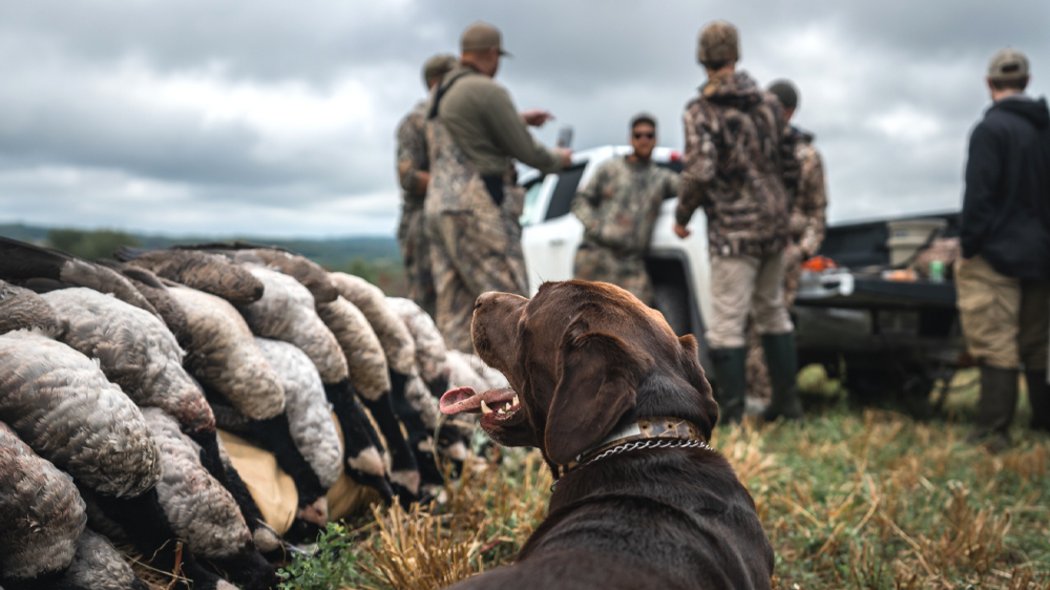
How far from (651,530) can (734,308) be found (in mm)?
4192

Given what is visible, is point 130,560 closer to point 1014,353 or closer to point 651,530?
point 651,530

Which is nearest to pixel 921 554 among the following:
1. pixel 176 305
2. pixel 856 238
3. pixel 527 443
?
pixel 527 443

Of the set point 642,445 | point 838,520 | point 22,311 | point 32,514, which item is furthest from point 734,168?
point 32,514

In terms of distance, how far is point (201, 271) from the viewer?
2918 mm

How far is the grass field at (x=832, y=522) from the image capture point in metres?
2.72

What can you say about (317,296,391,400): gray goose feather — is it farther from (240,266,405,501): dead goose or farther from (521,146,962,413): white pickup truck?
(521,146,962,413): white pickup truck

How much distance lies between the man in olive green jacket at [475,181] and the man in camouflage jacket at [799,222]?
6.24 ft

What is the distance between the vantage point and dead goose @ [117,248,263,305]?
2.85 meters

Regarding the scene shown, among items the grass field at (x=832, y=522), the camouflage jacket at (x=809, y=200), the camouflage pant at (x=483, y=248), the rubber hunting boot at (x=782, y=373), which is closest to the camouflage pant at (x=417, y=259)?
the camouflage pant at (x=483, y=248)

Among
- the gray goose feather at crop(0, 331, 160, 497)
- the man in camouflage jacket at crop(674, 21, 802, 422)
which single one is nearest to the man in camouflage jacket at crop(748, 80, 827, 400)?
the man in camouflage jacket at crop(674, 21, 802, 422)

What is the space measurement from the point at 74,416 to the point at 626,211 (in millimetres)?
5125

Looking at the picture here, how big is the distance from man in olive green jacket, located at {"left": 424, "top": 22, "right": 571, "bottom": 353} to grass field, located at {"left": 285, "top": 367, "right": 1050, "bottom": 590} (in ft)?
4.74

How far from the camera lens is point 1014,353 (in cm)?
568

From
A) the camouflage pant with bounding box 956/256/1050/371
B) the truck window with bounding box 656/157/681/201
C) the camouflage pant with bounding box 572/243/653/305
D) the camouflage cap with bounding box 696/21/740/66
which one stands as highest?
the camouflage cap with bounding box 696/21/740/66
